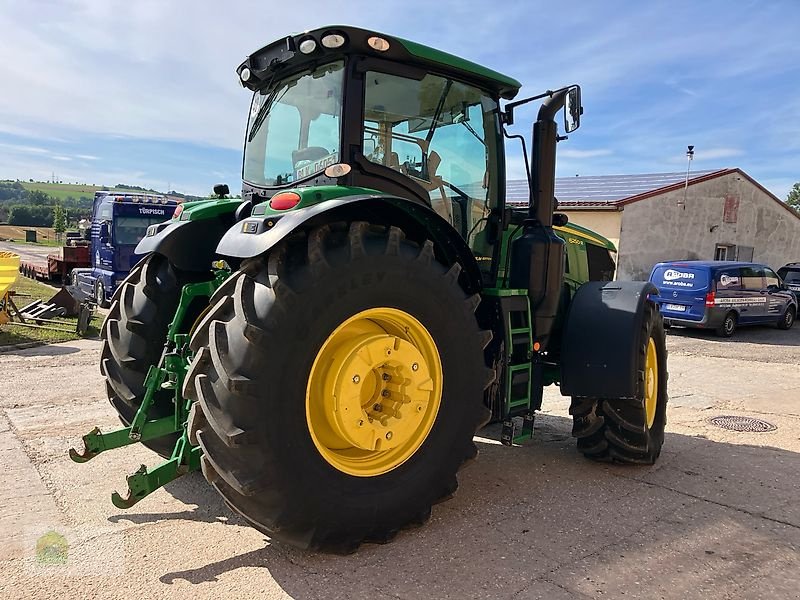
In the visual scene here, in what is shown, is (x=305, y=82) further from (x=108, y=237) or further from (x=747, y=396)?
(x=108, y=237)

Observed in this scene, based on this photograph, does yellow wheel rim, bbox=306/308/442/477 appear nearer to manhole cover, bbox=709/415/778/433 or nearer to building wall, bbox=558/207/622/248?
manhole cover, bbox=709/415/778/433

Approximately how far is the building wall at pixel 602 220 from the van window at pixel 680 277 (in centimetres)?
322

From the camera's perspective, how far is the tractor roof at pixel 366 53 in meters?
3.32

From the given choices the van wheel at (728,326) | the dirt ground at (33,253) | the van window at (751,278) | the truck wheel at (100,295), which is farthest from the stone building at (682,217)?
the dirt ground at (33,253)

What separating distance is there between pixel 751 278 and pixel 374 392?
584 inches

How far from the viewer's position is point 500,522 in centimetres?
351

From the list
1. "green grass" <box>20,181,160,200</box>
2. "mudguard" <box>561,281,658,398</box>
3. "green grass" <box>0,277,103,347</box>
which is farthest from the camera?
"green grass" <box>20,181,160,200</box>

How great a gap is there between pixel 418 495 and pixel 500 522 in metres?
0.62

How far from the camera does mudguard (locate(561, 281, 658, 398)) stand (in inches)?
163

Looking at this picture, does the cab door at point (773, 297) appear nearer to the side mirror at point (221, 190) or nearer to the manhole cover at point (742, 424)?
the manhole cover at point (742, 424)

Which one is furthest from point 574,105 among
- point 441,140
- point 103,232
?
point 103,232

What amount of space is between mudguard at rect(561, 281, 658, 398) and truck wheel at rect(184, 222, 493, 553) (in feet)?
3.54

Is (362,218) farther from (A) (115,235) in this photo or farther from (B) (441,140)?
(A) (115,235)

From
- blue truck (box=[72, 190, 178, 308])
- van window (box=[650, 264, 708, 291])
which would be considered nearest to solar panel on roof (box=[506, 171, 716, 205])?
van window (box=[650, 264, 708, 291])
